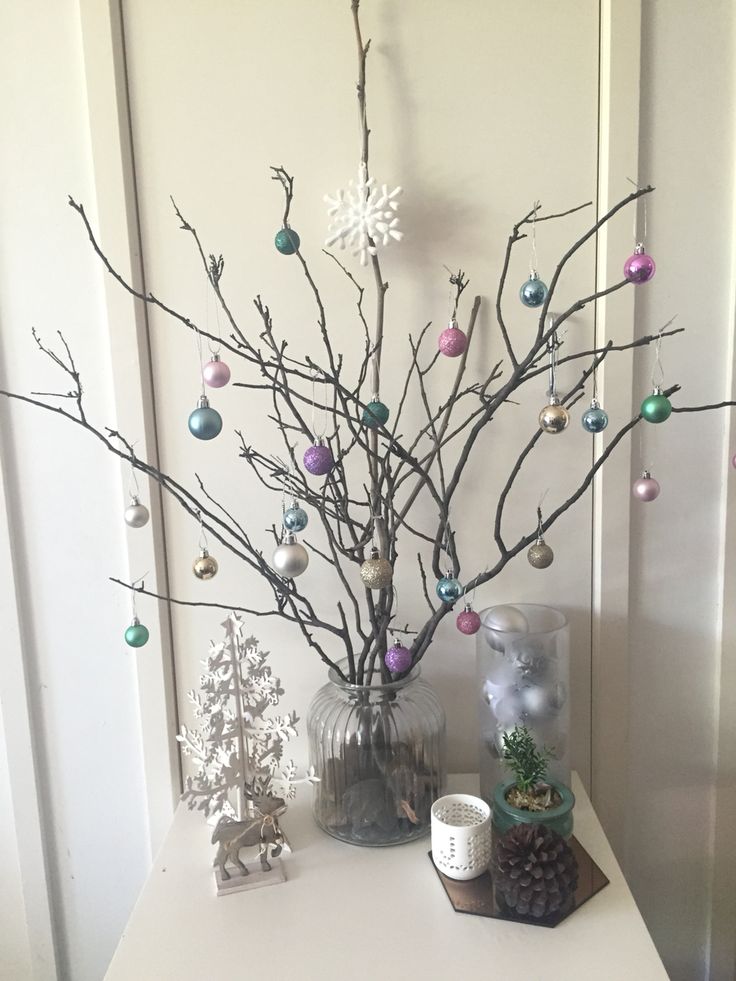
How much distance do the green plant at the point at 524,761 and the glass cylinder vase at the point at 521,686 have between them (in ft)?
0.14

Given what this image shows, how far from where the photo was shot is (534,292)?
909 millimetres

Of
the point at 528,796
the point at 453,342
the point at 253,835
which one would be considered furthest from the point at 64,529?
the point at 528,796

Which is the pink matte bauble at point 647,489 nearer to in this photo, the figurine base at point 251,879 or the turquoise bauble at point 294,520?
the turquoise bauble at point 294,520

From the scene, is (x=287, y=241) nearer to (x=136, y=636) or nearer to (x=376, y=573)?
(x=376, y=573)

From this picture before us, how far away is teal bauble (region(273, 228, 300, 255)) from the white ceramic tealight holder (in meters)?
0.65

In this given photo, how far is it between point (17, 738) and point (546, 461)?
808 millimetres

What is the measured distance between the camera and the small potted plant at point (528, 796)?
93 cm

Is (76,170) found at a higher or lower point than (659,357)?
higher

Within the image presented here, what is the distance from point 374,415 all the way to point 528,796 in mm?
479

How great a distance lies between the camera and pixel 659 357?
1.02 m

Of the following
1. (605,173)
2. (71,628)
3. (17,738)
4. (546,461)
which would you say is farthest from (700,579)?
(17,738)

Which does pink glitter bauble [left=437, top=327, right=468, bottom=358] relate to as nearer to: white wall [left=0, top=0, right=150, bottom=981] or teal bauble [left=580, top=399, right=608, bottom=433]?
teal bauble [left=580, top=399, right=608, bottom=433]

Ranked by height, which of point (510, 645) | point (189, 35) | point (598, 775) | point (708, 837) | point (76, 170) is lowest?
point (708, 837)

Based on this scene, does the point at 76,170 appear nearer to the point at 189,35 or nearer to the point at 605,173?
the point at 189,35
